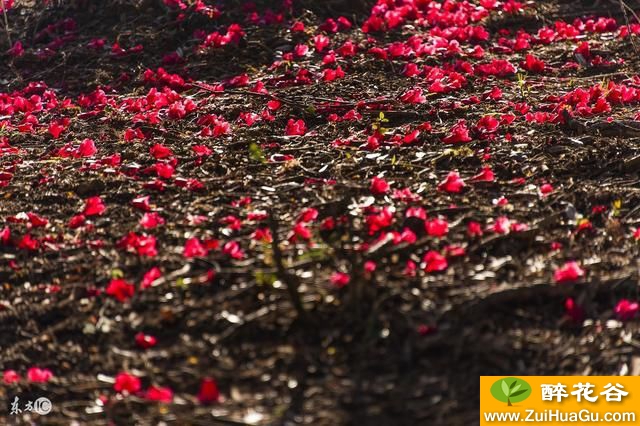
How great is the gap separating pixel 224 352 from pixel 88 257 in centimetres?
87

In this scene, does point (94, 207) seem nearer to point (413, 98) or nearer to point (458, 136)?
point (458, 136)

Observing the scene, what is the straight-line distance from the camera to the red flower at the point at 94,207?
339cm

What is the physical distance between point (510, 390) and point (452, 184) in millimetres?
1216

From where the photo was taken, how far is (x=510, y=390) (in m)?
2.34

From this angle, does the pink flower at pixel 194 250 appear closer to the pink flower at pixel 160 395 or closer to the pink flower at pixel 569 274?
the pink flower at pixel 160 395

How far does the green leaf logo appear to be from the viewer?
91.6 inches

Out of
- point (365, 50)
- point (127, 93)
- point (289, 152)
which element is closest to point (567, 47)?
point (365, 50)

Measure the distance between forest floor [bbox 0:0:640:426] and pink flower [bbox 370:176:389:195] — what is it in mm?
51

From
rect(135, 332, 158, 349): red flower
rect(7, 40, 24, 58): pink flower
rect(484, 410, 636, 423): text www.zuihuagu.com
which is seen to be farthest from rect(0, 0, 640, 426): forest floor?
rect(7, 40, 24, 58): pink flower

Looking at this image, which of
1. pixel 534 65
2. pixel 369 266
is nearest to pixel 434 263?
pixel 369 266

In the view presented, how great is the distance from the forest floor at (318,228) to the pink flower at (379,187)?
5 centimetres

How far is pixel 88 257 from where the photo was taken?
3072 millimetres

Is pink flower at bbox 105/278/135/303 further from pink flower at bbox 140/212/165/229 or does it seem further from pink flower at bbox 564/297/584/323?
pink flower at bbox 564/297/584/323

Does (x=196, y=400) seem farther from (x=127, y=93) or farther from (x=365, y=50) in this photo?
(x=365, y=50)
